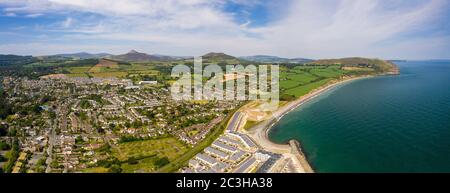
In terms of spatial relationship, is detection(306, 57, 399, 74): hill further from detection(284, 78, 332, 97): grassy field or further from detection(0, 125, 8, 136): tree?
detection(0, 125, 8, 136): tree

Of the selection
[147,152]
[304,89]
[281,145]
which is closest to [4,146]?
[147,152]

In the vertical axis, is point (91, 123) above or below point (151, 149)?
above

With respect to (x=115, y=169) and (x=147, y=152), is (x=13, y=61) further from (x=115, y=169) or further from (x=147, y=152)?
(x=115, y=169)

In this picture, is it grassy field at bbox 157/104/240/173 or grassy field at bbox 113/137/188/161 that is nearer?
grassy field at bbox 157/104/240/173

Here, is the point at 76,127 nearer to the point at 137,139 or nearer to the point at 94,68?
the point at 137,139

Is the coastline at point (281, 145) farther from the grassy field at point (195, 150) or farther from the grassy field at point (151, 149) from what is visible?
the grassy field at point (151, 149)

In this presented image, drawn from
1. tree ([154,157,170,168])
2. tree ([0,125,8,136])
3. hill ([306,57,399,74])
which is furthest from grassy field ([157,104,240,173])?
hill ([306,57,399,74])

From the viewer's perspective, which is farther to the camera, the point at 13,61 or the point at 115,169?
the point at 13,61

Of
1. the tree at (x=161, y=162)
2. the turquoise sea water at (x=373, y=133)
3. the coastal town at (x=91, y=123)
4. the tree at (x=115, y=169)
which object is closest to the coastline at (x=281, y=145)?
the turquoise sea water at (x=373, y=133)
